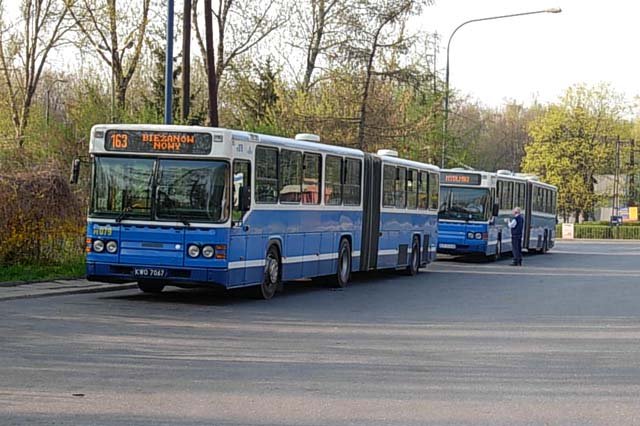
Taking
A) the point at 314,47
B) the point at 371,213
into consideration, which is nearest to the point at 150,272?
the point at 371,213

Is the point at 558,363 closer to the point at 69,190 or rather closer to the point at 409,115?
the point at 69,190

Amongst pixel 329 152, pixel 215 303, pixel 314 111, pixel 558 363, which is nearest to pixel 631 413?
pixel 558 363

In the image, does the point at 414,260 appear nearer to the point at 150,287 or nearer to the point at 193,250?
the point at 150,287

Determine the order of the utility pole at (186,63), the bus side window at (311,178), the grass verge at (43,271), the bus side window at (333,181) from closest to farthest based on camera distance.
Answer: the grass verge at (43,271)
the bus side window at (311,178)
the bus side window at (333,181)
the utility pole at (186,63)

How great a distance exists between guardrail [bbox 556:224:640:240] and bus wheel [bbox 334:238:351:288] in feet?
183

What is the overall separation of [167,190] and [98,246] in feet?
4.85

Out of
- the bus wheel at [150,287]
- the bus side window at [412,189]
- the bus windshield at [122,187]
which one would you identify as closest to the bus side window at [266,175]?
the bus windshield at [122,187]

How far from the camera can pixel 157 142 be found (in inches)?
711

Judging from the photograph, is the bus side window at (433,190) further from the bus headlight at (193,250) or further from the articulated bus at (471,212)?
the bus headlight at (193,250)

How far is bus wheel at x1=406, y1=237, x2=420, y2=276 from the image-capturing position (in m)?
28.9

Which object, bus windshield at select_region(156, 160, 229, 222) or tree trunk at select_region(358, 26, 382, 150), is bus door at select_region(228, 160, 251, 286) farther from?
tree trunk at select_region(358, 26, 382, 150)

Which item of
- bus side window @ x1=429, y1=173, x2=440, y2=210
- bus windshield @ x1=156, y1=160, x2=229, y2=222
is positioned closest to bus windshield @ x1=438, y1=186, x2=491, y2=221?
bus side window @ x1=429, y1=173, x2=440, y2=210

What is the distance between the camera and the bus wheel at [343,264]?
928 inches

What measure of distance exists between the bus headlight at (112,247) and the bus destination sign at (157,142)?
1525mm
